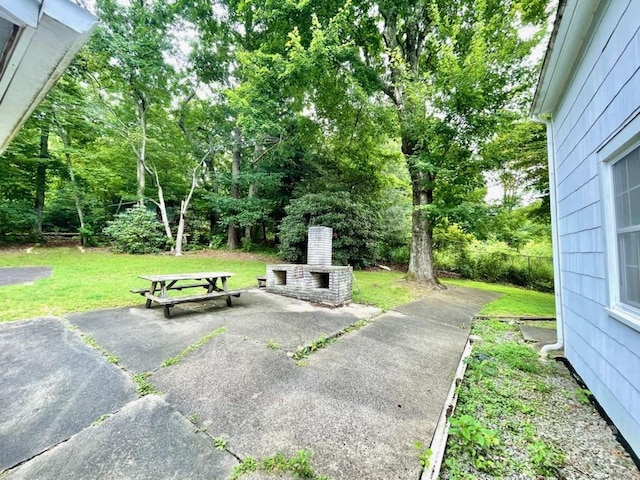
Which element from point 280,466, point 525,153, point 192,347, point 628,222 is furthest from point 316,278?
point 525,153

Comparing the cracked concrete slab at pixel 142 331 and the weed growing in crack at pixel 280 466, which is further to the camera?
the cracked concrete slab at pixel 142 331

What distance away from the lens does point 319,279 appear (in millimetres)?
6004

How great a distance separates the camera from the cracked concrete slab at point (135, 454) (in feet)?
5.02

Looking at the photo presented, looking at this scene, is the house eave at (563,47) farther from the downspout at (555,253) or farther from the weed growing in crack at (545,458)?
the weed growing in crack at (545,458)

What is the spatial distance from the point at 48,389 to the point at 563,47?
19.5 ft

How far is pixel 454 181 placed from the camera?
24.0 ft

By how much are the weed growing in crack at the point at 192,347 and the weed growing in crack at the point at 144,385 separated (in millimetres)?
232

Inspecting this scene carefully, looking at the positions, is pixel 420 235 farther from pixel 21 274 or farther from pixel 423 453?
pixel 21 274

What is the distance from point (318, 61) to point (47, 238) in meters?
16.0

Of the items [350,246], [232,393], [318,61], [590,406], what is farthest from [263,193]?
[590,406]

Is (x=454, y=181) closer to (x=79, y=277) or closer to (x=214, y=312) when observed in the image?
(x=214, y=312)

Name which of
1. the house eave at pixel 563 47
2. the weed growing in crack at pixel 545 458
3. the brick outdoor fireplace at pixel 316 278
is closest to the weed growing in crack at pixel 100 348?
the brick outdoor fireplace at pixel 316 278

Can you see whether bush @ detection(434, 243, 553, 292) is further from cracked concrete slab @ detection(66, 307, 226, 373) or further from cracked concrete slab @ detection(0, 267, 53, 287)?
cracked concrete slab @ detection(0, 267, 53, 287)

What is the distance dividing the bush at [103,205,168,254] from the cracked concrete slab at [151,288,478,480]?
11349 mm
